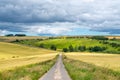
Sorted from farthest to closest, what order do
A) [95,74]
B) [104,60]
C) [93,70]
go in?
[104,60]
[93,70]
[95,74]

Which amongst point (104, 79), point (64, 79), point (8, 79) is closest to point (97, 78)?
point (104, 79)

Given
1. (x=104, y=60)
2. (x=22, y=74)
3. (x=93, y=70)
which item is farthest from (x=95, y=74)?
(x=104, y=60)

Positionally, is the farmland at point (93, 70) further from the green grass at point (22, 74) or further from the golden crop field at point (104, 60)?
the green grass at point (22, 74)

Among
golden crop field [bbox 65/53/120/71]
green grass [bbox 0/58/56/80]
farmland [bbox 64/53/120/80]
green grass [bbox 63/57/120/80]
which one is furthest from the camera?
golden crop field [bbox 65/53/120/71]

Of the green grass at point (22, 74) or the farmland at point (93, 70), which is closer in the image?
the farmland at point (93, 70)

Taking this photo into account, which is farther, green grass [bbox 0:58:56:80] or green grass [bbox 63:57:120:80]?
green grass [bbox 0:58:56:80]

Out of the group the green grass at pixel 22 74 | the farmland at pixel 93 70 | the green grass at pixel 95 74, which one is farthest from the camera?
the green grass at pixel 22 74

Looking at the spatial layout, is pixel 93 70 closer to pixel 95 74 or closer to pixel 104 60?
pixel 95 74

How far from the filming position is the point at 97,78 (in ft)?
101

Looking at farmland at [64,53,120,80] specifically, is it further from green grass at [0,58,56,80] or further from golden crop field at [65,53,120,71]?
green grass at [0,58,56,80]

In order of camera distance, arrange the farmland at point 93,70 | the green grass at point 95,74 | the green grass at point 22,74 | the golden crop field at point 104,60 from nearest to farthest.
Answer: the green grass at point 95,74
the farmland at point 93,70
the green grass at point 22,74
the golden crop field at point 104,60

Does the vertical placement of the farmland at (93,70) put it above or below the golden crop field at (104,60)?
above

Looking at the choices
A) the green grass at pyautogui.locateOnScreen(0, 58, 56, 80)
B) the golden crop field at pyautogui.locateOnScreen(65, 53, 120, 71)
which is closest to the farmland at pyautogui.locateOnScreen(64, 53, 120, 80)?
the golden crop field at pyautogui.locateOnScreen(65, 53, 120, 71)

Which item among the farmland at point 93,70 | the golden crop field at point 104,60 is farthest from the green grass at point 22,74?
the golden crop field at point 104,60
